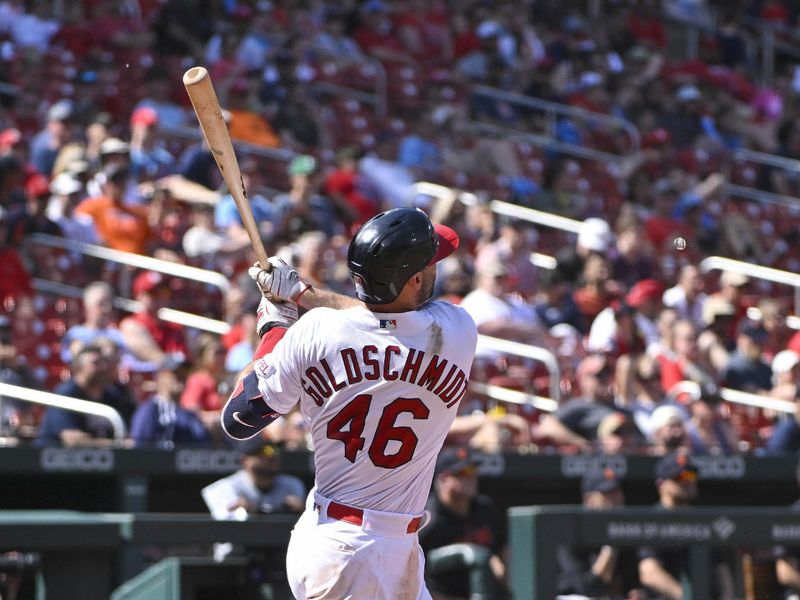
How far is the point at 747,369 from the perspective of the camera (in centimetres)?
1050

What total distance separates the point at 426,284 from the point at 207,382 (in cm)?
433

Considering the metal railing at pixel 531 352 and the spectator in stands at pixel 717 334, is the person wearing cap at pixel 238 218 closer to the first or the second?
the metal railing at pixel 531 352

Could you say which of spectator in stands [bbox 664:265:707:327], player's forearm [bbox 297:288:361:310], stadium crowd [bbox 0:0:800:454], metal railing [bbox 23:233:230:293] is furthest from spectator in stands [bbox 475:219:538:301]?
player's forearm [bbox 297:288:361:310]

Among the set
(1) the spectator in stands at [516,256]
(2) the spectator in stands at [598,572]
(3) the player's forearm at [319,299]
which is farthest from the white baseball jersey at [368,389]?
(1) the spectator in stands at [516,256]

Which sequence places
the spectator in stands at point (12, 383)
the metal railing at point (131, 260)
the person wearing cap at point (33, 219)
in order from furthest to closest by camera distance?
1. the metal railing at point (131, 260)
2. the person wearing cap at point (33, 219)
3. the spectator in stands at point (12, 383)

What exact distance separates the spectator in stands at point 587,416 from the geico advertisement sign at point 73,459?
2809 mm

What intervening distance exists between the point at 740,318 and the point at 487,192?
272 centimetres

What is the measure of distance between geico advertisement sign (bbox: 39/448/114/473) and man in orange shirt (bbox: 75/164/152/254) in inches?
112

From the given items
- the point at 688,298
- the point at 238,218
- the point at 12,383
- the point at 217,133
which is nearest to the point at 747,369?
the point at 688,298

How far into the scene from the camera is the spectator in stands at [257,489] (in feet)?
22.2

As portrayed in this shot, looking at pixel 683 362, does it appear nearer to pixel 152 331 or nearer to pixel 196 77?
pixel 152 331

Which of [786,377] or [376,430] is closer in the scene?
[376,430]

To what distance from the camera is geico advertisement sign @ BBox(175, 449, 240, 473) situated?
7242 mm

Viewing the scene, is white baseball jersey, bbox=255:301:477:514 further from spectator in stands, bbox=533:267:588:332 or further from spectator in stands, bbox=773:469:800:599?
spectator in stands, bbox=533:267:588:332
